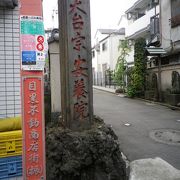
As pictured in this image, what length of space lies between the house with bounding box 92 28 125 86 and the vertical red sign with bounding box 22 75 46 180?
30.7m

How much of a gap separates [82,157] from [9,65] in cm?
202

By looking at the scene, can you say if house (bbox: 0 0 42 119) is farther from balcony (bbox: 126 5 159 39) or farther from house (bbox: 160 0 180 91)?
balcony (bbox: 126 5 159 39)

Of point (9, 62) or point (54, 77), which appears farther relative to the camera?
point (54, 77)

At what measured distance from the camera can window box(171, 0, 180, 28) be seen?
18.0 meters

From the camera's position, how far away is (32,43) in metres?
3.09

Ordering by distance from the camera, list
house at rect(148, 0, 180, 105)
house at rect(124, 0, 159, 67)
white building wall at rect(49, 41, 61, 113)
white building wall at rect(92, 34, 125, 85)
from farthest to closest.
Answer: white building wall at rect(92, 34, 125, 85) → house at rect(124, 0, 159, 67) → house at rect(148, 0, 180, 105) → white building wall at rect(49, 41, 61, 113)

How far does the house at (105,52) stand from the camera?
1469 inches

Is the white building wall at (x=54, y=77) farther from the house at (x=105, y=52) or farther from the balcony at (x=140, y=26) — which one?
the house at (x=105, y=52)

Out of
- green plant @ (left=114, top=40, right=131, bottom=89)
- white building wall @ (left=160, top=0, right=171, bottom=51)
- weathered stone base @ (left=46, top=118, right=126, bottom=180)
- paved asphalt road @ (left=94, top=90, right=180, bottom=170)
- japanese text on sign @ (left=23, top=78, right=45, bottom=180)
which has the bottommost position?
paved asphalt road @ (left=94, top=90, right=180, bottom=170)

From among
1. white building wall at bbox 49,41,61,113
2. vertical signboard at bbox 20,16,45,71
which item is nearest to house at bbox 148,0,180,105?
white building wall at bbox 49,41,61,113

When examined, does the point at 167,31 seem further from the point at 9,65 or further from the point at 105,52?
the point at 105,52

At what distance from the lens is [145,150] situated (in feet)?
25.1

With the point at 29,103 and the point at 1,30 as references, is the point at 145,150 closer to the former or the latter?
the point at 1,30

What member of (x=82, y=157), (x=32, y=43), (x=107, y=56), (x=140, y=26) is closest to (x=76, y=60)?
(x=82, y=157)
